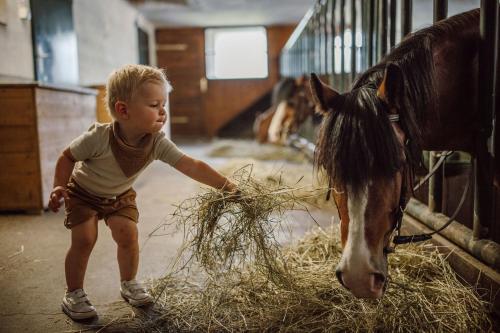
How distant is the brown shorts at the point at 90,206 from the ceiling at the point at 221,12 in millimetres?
6971

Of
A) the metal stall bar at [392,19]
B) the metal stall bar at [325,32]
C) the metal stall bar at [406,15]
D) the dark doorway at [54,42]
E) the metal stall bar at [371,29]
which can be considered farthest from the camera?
the metal stall bar at [325,32]

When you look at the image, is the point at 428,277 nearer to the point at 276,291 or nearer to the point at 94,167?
the point at 276,291

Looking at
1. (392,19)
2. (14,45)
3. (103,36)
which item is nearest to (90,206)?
(392,19)

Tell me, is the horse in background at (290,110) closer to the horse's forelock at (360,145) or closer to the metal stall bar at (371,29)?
the metal stall bar at (371,29)

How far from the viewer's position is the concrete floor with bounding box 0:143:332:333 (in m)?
1.26

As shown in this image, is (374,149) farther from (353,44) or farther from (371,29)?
(353,44)

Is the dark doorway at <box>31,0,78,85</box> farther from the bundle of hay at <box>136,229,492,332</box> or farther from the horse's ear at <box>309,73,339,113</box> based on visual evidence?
the horse's ear at <box>309,73,339,113</box>

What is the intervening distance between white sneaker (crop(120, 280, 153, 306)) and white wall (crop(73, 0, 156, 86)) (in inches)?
167

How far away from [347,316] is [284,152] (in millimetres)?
4549

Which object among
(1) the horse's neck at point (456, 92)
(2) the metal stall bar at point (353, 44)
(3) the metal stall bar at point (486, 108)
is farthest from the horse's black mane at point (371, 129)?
(2) the metal stall bar at point (353, 44)

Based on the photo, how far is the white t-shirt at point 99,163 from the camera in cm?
130

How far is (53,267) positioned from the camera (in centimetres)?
169

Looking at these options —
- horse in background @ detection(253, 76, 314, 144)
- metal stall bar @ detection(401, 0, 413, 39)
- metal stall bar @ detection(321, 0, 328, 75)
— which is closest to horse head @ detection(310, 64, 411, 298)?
metal stall bar @ detection(401, 0, 413, 39)

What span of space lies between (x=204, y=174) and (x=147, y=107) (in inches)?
10.0
